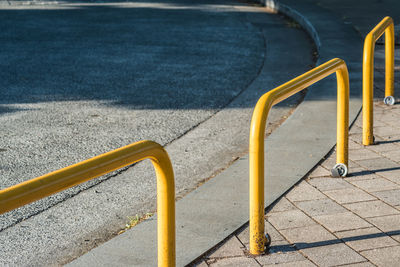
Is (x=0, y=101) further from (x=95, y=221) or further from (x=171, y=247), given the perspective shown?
(x=171, y=247)

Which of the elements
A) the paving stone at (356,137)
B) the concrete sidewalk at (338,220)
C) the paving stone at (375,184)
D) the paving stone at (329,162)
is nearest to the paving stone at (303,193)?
the concrete sidewalk at (338,220)

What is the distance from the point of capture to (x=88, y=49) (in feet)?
35.1

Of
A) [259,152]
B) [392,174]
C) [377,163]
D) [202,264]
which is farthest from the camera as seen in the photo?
[377,163]

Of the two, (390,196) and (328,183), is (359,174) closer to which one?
(328,183)

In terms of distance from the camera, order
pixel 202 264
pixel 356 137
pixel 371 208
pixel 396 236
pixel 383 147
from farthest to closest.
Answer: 1. pixel 356 137
2. pixel 383 147
3. pixel 371 208
4. pixel 396 236
5. pixel 202 264

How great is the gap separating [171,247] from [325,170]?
230 centimetres

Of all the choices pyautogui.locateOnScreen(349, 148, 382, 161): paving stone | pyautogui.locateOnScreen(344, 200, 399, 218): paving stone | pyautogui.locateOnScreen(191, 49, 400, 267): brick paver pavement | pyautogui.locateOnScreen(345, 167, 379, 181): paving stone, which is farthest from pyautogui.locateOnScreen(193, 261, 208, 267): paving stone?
pyautogui.locateOnScreen(349, 148, 382, 161): paving stone

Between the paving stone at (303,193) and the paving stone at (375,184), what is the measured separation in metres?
0.36

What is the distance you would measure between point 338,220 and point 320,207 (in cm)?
24

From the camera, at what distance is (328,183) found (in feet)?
15.7

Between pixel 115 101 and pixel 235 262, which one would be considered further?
pixel 115 101

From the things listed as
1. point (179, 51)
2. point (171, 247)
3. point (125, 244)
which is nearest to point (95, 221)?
point (125, 244)

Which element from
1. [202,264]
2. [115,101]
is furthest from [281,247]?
[115,101]

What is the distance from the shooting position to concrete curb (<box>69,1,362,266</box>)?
3.75 metres
